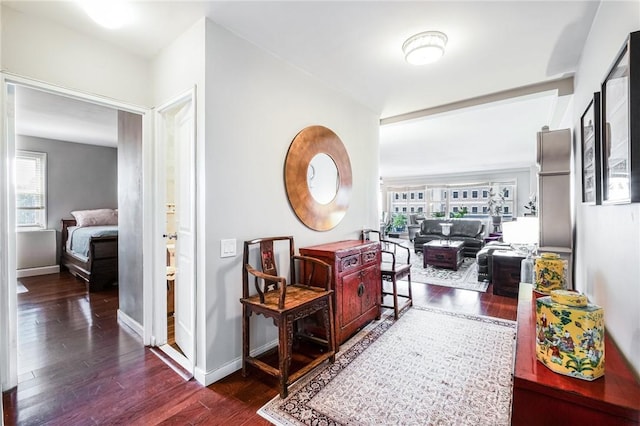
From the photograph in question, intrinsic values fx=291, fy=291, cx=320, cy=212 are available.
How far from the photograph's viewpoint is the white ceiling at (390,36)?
1.92 metres

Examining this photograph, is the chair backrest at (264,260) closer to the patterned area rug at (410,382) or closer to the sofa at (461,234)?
the patterned area rug at (410,382)

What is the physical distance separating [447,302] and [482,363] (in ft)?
5.10

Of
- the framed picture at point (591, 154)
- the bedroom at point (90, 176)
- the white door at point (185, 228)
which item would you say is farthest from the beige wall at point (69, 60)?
the framed picture at point (591, 154)

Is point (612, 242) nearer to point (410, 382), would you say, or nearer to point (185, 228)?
point (410, 382)

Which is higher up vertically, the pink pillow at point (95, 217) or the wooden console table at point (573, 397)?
the pink pillow at point (95, 217)

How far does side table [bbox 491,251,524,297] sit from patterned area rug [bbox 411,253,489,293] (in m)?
0.25

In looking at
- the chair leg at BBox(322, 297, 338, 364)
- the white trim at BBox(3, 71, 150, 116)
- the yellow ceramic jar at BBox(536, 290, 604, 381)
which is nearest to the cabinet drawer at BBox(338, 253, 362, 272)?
A: the chair leg at BBox(322, 297, 338, 364)

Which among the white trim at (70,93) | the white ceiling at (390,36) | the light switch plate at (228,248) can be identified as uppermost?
the white ceiling at (390,36)

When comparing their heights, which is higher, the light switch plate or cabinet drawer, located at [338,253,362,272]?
the light switch plate

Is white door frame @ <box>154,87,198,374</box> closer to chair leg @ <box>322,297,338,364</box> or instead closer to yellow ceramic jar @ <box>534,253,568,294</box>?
chair leg @ <box>322,297,338,364</box>

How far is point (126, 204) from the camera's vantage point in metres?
3.07

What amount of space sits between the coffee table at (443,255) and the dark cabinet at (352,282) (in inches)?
119

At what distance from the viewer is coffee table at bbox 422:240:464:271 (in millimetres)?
5523

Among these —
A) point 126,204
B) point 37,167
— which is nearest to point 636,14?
point 126,204
